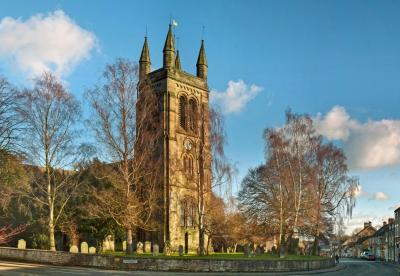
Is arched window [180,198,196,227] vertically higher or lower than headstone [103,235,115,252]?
higher

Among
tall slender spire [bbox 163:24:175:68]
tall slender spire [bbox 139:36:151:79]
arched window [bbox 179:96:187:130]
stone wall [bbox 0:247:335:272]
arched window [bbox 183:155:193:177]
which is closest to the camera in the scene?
stone wall [bbox 0:247:335:272]

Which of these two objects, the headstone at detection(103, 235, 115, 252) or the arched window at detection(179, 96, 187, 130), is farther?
the arched window at detection(179, 96, 187, 130)

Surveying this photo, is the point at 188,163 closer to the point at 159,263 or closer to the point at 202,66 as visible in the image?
the point at 202,66

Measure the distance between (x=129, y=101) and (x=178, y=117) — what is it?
68.3ft

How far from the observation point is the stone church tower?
49875 mm

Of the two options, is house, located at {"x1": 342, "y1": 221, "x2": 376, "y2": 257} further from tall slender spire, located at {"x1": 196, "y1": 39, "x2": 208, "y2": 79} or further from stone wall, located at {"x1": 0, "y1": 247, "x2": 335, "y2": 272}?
stone wall, located at {"x1": 0, "y1": 247, "x2": 335, "y2": 272}

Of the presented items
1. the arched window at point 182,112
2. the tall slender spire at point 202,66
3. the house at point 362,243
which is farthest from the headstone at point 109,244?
the house at point 362,243

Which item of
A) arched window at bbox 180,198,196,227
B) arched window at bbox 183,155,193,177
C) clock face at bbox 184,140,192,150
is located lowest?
arched window at bbox 180,198,196,227

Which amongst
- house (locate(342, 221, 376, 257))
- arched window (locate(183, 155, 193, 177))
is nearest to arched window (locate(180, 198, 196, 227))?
arched window (locate(183, 155, 193, 177))

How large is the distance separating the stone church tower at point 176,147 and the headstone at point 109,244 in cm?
469

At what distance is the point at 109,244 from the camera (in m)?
48.4

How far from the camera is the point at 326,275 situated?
1362 inches

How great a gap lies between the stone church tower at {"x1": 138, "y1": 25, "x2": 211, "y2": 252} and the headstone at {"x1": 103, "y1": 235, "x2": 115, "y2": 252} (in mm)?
4693

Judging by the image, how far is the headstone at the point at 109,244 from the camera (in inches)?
1860
